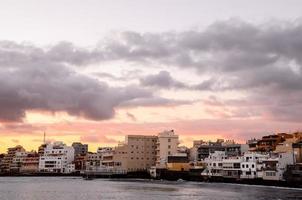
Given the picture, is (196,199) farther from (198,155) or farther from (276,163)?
Answer: (198,155)

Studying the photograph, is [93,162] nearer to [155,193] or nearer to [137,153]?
[137,153]

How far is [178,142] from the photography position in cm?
16112

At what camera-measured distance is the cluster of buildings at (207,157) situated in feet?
346

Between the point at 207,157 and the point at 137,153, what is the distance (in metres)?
29.9

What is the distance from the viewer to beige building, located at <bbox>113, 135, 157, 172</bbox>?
165 meters

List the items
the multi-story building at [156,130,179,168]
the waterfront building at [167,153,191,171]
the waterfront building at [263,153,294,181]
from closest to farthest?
the waterfront building at [263,153,294,181]
the waterfront building at [167,153,191,171]
the multi-story building at [156,130,179,168]

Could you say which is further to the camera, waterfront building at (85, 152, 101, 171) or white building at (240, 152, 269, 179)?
waterfront building at (85, 152, 101, 171)

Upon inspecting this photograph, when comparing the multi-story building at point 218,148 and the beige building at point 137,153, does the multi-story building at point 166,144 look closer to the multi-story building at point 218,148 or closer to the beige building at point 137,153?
the beige building at point 137,153

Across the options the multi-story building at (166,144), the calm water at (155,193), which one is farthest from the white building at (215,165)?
the calm water at (155,193)

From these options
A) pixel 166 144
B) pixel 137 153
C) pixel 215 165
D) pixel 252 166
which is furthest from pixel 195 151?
pixel 252 166

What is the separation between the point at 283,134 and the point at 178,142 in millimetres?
38959

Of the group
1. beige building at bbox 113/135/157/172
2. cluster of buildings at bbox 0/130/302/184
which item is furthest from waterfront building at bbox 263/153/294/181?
beige building at bbox 113/135/157/172

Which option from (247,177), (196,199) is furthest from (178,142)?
(196,199)

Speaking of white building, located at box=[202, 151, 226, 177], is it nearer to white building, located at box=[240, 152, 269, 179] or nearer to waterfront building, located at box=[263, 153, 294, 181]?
white building, located at box=[240, 152, 269, 179]
